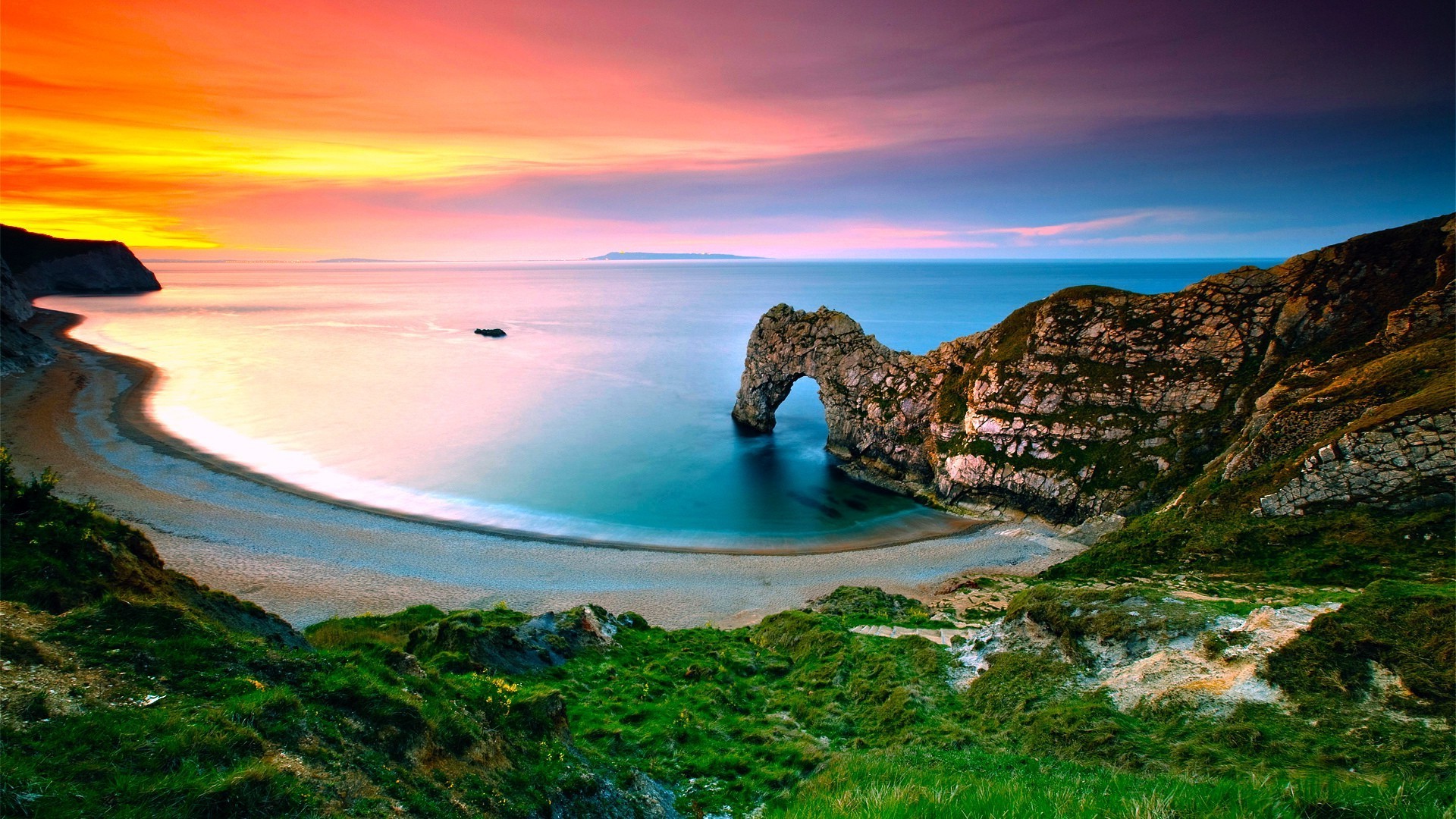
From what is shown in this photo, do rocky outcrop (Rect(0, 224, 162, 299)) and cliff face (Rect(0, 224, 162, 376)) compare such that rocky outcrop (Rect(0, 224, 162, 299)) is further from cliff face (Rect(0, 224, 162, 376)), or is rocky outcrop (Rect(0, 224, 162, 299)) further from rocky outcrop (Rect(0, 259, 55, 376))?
rocky outcrop (Rect(0, 259, 55, 376))

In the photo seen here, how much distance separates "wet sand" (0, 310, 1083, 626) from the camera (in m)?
28.1

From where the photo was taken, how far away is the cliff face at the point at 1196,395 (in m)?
24.2

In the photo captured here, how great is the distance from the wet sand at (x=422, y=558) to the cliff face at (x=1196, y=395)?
18.1ft

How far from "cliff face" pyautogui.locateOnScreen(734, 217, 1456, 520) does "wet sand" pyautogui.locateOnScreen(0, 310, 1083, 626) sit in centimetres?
553

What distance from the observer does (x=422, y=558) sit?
3231 cm

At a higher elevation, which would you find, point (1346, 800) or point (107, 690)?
point (1346, 800)

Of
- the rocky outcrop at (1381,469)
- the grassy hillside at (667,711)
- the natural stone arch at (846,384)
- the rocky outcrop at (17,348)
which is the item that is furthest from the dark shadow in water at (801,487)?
the rocky outcrop at (17,348)

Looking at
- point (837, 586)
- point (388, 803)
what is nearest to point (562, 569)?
point (837, 586)

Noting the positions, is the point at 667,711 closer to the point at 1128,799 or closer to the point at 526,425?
the point at 1128,799

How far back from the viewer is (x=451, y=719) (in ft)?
29.9

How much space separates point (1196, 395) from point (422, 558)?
45.1 meters

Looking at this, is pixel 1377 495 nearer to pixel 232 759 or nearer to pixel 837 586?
pixel 837 586

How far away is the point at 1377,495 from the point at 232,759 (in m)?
33.8

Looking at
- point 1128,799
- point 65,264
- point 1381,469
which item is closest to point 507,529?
point 1128,799
